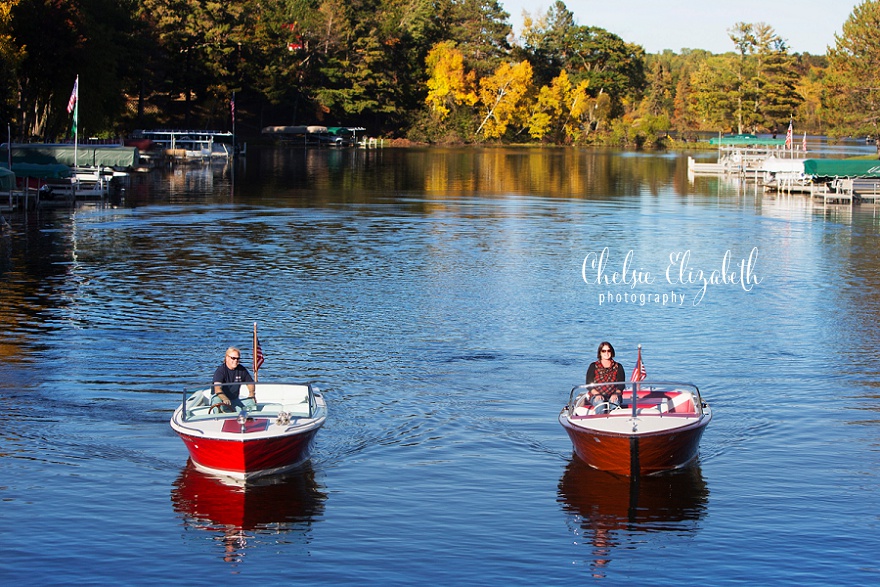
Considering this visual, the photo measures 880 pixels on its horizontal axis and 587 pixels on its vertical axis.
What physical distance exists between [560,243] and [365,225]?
40.2 feet

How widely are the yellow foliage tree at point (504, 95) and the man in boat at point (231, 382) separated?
147605 mm

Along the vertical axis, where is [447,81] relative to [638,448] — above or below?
above

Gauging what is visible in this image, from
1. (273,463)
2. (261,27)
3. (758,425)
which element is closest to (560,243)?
(758,425)

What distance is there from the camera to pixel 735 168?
10594 cm

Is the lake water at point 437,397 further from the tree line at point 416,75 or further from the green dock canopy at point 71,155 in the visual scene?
the tree line at point 416,75

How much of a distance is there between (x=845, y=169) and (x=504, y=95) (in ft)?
301

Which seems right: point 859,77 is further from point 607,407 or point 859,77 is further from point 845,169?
point 607,407

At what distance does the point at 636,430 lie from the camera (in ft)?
61.5

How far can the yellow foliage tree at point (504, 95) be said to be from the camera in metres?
165

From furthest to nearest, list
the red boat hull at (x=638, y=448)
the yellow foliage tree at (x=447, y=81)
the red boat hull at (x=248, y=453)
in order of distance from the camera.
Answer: the yellow foliage tree at (x=447, y=81) → the red boat hull at (x=638, y=448) → the red boat hull at (x=248, y=453)

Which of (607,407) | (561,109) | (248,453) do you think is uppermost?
(561,109)

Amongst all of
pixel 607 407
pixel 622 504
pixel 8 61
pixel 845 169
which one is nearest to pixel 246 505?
pixel 622 504

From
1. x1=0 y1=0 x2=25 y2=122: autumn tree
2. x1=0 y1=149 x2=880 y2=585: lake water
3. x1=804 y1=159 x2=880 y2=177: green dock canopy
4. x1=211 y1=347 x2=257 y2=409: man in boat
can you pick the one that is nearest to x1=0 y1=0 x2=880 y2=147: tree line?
x1=0 y1=0 x2=25 y2=122: autumn tree

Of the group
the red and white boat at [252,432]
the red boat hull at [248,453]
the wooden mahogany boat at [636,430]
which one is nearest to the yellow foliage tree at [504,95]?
the wooden mahogany boat at [636,430]
